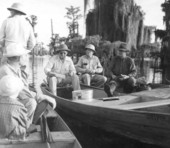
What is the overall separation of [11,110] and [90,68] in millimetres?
4837

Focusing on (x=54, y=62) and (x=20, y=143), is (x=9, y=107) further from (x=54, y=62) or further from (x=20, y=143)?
(x=54, y=62)

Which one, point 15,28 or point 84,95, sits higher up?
point 15,28

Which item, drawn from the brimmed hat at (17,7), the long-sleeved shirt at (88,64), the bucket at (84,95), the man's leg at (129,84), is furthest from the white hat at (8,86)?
the long-sleeved shirt at (88,64)

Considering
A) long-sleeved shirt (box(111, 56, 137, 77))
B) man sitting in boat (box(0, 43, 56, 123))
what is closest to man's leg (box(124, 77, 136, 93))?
long-sleeved shirt (box(111, 56, 137, 77))

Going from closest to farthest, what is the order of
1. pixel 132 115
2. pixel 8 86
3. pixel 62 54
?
pixel 8 86, pixel 132 115, pixel 62 54

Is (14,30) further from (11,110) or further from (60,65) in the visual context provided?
(11,110)

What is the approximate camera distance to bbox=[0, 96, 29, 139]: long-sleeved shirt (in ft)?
10.3

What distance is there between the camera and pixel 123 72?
23.4 ft

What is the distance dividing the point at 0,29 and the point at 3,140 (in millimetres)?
2666

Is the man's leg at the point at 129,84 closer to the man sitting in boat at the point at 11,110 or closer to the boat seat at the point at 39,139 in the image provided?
the boat seat at the point at 39,139

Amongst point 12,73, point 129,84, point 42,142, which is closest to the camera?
point 42,142

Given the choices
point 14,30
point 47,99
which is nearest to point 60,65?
point 14,30

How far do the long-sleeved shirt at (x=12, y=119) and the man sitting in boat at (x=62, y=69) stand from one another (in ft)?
11.4

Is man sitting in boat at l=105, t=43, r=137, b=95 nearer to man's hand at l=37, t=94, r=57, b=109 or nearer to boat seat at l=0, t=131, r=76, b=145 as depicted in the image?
man's hand at l=37, t=94, r=57, b=109
